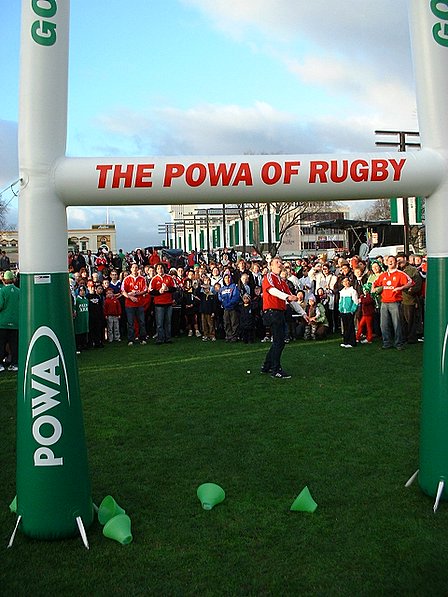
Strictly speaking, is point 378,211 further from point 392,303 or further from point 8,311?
point 8,311

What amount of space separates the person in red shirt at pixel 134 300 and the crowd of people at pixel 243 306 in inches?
1.0

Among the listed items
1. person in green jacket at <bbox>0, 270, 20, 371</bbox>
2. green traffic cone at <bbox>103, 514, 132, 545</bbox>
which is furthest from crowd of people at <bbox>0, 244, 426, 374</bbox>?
green traffic cone at <bbox>103, 514, 132, 545</bbox>

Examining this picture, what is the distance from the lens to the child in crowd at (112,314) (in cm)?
1574

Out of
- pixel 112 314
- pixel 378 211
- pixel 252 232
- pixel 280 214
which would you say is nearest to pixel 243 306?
pixel 112 314

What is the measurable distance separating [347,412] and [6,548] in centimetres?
466

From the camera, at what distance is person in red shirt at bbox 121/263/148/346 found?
1533cm

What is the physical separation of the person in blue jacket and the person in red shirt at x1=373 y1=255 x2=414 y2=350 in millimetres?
3644

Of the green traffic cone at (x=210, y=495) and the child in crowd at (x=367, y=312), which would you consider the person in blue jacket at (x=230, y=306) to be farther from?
the green traffic cone at (x=210, y=495)

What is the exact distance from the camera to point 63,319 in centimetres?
446

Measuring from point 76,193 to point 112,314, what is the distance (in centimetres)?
1162

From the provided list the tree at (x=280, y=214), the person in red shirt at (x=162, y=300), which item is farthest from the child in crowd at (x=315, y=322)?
the tree at (x=280, y=214)

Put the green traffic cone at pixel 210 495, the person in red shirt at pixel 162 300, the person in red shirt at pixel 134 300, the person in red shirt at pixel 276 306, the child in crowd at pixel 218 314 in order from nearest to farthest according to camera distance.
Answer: the green traffic cone at pixel 210 495 < the person in red shirt at pixel 276 306 < the person in red shirt at pixel 162 300 < the person in red shirt at pixel 134 300 < the child in crowd at pixel 218 314

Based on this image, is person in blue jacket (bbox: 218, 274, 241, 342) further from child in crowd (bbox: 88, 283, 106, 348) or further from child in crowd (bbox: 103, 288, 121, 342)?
child in crowd (bbox: 88, 283, 106, 348)

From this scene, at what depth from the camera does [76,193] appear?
4414mm
